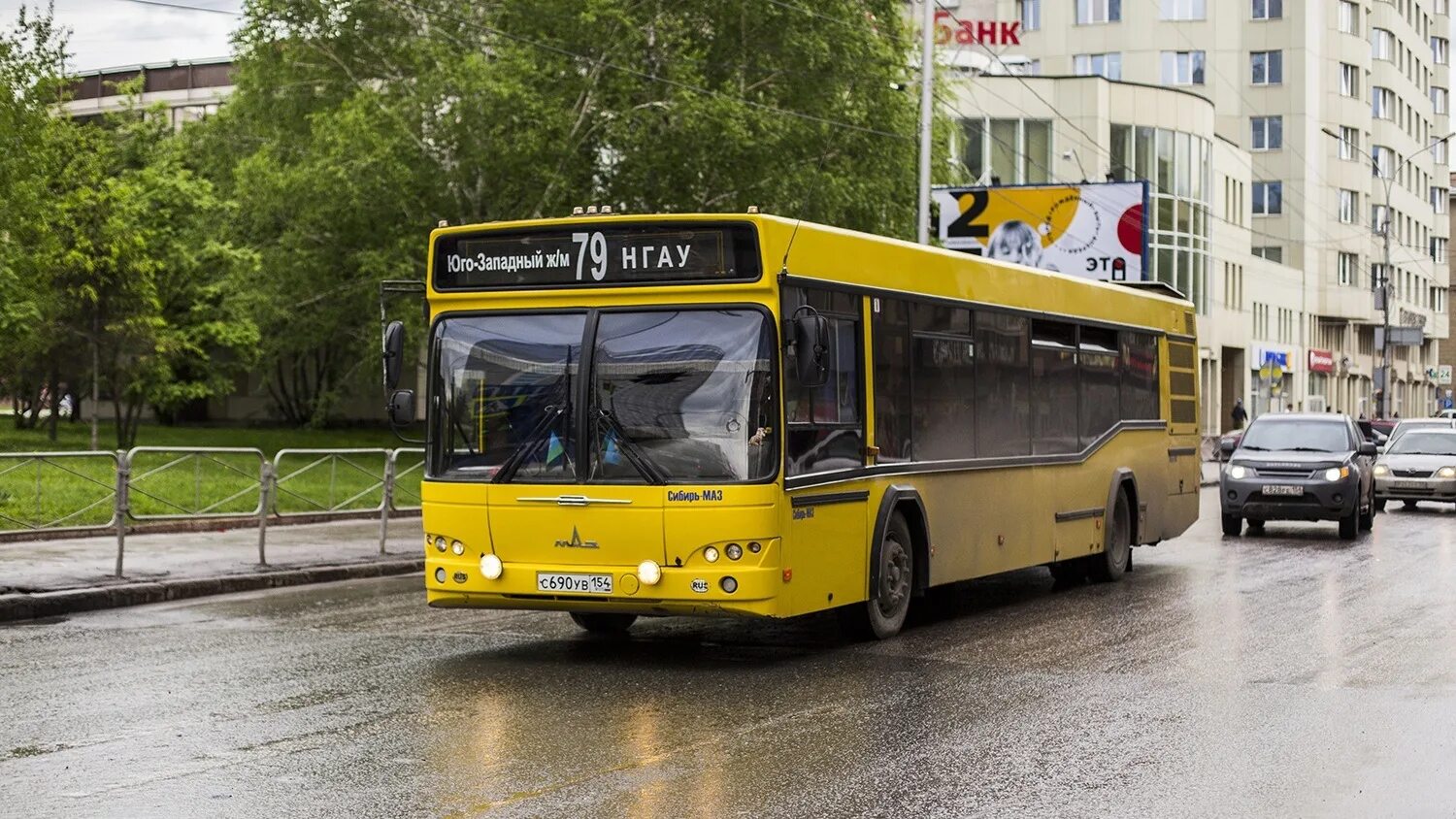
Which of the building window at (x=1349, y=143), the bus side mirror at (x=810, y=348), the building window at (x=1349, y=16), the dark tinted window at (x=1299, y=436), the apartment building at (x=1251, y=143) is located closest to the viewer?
the bus side mirror at (x=810, y=348)

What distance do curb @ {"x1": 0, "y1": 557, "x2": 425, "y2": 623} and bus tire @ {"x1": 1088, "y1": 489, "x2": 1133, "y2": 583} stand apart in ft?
22.9

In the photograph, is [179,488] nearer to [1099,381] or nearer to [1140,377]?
[1099,381]

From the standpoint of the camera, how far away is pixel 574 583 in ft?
38.9

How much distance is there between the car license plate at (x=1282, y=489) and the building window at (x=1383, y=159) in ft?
242

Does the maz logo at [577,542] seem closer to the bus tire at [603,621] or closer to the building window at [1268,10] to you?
the bus tire at [603,621]

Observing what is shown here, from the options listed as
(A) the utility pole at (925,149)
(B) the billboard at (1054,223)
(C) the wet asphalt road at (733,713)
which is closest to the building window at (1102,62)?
(B) the billboard at (1054,223)

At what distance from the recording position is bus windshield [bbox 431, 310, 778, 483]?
11.6 meters

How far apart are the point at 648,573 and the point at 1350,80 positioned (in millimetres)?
86676

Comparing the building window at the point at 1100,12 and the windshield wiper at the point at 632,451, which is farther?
the building window at the point at 1100,12

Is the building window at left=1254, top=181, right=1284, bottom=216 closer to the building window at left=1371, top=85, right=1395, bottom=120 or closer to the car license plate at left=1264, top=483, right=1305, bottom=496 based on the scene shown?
the building window at left=1371, top=85, right=1395, bottom=120

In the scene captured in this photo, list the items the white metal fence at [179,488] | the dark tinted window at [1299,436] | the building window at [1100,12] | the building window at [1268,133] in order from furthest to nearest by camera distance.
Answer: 1. the building window at [1268,133]
2. the building window at [1100,12]
3. the dark tinted window at [1299,436]
4. the white metal fence at [179,488]

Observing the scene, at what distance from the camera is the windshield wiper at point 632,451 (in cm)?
1162

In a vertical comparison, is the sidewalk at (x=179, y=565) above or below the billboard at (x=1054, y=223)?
below

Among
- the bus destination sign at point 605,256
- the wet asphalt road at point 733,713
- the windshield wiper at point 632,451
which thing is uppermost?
the bus destination sign at point 605,256
